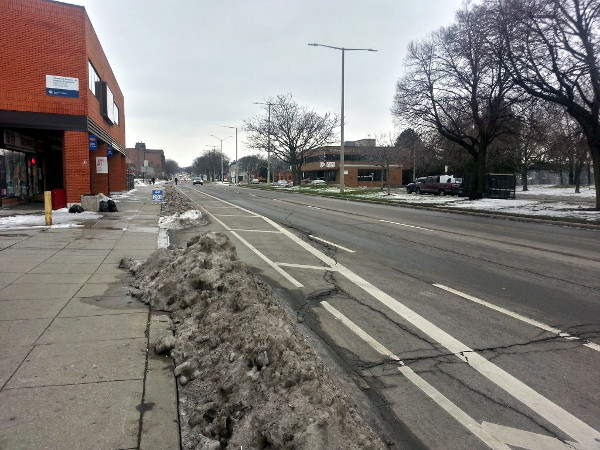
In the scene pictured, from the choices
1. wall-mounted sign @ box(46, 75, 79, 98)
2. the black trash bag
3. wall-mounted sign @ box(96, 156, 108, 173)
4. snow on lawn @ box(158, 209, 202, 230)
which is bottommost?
snow on lawn @ box(158, 209, 202, 230)

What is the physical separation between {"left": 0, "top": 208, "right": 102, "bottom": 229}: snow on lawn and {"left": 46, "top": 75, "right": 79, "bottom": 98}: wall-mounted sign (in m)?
5.40

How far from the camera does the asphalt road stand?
339cm

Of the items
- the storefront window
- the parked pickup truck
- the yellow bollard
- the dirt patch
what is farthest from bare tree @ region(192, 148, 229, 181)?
the dirt patch

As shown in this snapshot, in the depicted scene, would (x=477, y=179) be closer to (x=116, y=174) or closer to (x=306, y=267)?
(x=306, y=267)

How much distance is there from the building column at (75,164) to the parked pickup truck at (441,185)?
29.0 meters

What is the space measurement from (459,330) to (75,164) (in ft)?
67.0

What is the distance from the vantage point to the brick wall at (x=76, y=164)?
Result: 67.6 feet

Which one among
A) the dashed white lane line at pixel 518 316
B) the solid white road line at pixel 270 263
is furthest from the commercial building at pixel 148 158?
the dashed white lane line at pixel 518 316

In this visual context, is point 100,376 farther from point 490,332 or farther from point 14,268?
point 14,268

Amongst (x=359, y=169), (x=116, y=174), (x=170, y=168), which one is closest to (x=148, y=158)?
(x=170, y=168)

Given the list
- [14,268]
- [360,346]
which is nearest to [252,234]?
[14,268]

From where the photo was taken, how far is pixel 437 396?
3.74 m

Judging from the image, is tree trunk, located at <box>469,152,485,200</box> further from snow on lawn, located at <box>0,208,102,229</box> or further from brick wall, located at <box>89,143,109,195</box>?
brick wall, located at <box>89,143,109,195</box>

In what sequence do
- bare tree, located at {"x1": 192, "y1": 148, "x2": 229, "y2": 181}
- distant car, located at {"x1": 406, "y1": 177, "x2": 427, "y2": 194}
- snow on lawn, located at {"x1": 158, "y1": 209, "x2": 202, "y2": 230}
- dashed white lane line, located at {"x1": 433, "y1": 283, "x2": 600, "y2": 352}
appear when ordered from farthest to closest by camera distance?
bare tree, located at {"x1": 192, "y1": 148, "x2": 229, "y2": 181}
distant car, located at {"x1": 406, "y1": 177, "x2": 427, "y2": 194}
snow on lawn, located at {"x1": 158, "y1": 209, "x2": 202, "y2": 230}
dashed white lane line, located at {"x1": 433, "y1": 283, "x2": 600, "y2": 352}
